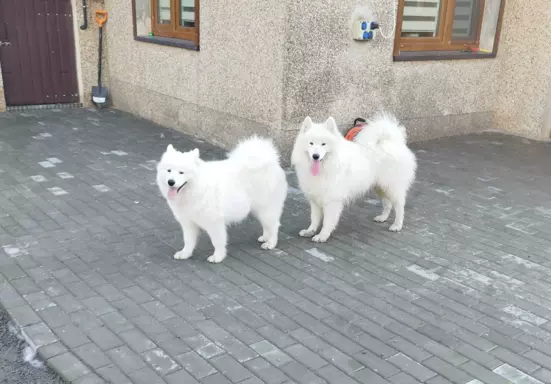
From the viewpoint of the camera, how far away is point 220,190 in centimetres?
412

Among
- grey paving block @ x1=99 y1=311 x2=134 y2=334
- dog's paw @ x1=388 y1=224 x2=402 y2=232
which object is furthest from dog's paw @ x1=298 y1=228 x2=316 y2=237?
grey paving block @ x1=99 y1=311 x2=134 y2=334

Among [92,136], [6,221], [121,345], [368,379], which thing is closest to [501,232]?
[368,379]

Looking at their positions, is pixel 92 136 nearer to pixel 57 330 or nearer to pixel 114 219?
pixel 114 219

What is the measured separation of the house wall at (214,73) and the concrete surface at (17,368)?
436 centimetres

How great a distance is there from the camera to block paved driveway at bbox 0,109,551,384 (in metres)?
3.10

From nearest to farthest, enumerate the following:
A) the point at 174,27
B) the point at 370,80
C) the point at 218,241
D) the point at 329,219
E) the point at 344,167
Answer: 1. the point at 218,241
2. the point at 344,167
3. the point at 329,219
4. the point at 370,80
5. the point at 174,27

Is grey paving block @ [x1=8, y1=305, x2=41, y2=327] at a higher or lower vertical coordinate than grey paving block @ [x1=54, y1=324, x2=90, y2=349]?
higher

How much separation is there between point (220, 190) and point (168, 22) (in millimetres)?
5987

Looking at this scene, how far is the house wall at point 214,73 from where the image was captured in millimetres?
6777

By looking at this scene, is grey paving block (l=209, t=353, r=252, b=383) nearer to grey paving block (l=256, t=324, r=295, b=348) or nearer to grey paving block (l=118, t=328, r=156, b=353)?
grey paving block (l=256, t=324, r=295, b=348)

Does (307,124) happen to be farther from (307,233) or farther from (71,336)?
(71,336)

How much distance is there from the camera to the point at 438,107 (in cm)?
862

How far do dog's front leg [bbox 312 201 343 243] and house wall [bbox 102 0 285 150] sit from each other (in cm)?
234

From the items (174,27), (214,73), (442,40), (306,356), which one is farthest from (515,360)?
(174,27)
